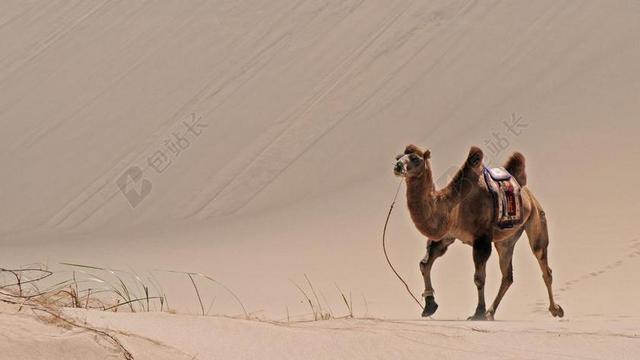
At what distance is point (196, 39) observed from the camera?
65.3 feet

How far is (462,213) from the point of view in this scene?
25.0 feet

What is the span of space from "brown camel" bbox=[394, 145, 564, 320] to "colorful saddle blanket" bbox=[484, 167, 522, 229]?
0.04 metres

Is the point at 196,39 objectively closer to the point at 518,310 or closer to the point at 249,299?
the point at 249,299

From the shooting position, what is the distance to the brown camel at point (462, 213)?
717 cm

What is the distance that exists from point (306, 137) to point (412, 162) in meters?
9.77

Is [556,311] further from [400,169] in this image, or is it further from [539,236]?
[400,169]

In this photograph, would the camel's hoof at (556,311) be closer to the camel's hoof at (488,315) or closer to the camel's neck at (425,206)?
the camel's hoof at (488,315)

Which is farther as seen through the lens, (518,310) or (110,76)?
(110,76)

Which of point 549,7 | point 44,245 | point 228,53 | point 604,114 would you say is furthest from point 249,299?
point 549,7

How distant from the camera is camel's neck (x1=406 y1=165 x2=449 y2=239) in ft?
23.5

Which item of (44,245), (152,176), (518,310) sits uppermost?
(152,176)

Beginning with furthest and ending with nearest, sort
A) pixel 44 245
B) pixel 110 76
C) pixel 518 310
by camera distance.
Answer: pixel 110 76, pixel 44 245, pixel 518 310

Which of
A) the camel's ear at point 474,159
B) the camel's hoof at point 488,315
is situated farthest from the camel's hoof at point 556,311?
the camel's ear at point 474,159

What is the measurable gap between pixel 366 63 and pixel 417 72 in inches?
35.5
